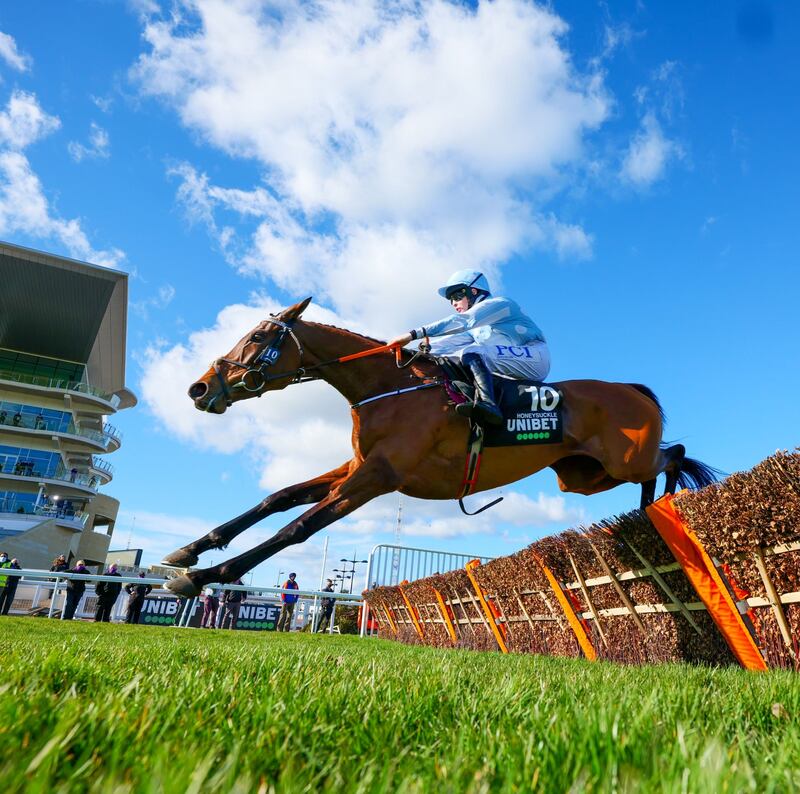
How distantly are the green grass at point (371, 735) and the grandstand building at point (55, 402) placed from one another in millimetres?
49699

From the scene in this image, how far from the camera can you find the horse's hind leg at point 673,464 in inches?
289

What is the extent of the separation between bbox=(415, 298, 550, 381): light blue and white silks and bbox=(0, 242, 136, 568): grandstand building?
47114 mm

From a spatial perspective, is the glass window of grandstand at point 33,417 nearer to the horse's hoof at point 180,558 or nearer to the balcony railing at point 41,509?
the balcony railing at point 41,509

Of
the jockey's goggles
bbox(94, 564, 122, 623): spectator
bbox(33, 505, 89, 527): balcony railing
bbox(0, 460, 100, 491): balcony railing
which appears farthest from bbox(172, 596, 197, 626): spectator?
bbox(0, 460, 100, 491): balcony railing

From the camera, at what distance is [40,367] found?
5944cm

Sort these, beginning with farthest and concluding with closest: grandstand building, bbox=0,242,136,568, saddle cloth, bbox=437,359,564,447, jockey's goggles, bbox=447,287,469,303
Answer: grandstand building, bbox=0,242,136,568 → jockey's goggles, bbox=447,287,469,303 → saddle cloth, bbox=437,359,564,447

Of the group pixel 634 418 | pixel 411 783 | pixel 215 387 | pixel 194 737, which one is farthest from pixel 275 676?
pixel 634 418

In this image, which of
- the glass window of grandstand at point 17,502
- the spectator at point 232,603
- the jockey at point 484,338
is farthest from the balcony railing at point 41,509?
the jockey at point 484,338

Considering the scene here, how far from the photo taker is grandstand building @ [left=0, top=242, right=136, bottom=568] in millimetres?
47500

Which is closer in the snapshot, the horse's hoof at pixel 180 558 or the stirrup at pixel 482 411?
the horse's hoof at pixel 180 558

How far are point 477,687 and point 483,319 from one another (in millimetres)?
4401

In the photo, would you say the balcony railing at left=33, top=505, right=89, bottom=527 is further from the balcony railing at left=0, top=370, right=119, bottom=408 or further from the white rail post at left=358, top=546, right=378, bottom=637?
the white rail post at left=358, top=546, right=378, bottom=637

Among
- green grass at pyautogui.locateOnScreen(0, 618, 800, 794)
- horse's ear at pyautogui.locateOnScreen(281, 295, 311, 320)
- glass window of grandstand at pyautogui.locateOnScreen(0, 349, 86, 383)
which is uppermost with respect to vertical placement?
glass window of grandstand at pyautogui.locateOnScreen(0, 349, 86, 383)

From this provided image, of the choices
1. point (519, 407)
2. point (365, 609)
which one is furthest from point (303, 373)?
point (365, 609)
